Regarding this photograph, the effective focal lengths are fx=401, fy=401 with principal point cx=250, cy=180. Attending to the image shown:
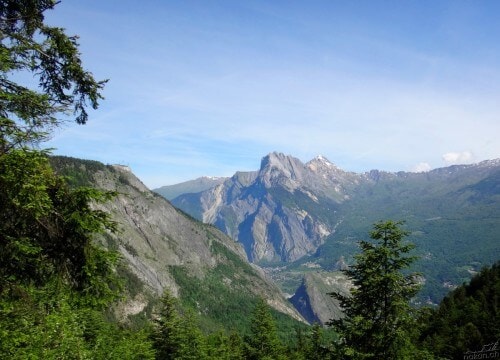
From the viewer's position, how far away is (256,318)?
47406 millimetres

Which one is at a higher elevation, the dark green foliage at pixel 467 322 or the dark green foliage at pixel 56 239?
the dark green foliage at pixel 56 239

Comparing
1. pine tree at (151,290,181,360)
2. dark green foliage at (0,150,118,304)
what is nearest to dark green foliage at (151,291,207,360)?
pine tree at (151,290,181,360)

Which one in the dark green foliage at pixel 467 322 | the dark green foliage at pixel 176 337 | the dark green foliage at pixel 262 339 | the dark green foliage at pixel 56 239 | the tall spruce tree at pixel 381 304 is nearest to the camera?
the dark green foliage at pixel 56 239

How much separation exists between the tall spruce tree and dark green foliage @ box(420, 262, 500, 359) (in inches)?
1274

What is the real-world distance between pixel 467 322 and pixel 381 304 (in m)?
75.3

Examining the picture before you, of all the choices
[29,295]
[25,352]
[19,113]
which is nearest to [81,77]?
[19,113]

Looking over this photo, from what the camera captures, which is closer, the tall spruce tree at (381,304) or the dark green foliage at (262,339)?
the tall spruce tree at (381,304)

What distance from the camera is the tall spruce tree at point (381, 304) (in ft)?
77.9

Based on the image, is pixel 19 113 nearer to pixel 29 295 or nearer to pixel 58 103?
pixel 58 103

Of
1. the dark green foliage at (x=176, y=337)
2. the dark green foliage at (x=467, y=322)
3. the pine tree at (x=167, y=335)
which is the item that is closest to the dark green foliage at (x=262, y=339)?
the dark green foliage at (x=176, y=337)

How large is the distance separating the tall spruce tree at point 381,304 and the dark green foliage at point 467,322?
32.4 m

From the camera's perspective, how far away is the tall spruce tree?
23.7m

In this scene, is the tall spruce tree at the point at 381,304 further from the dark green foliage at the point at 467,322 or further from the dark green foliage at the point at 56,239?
the dark green foliage at the point at 467,322

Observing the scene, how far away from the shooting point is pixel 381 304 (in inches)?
992
